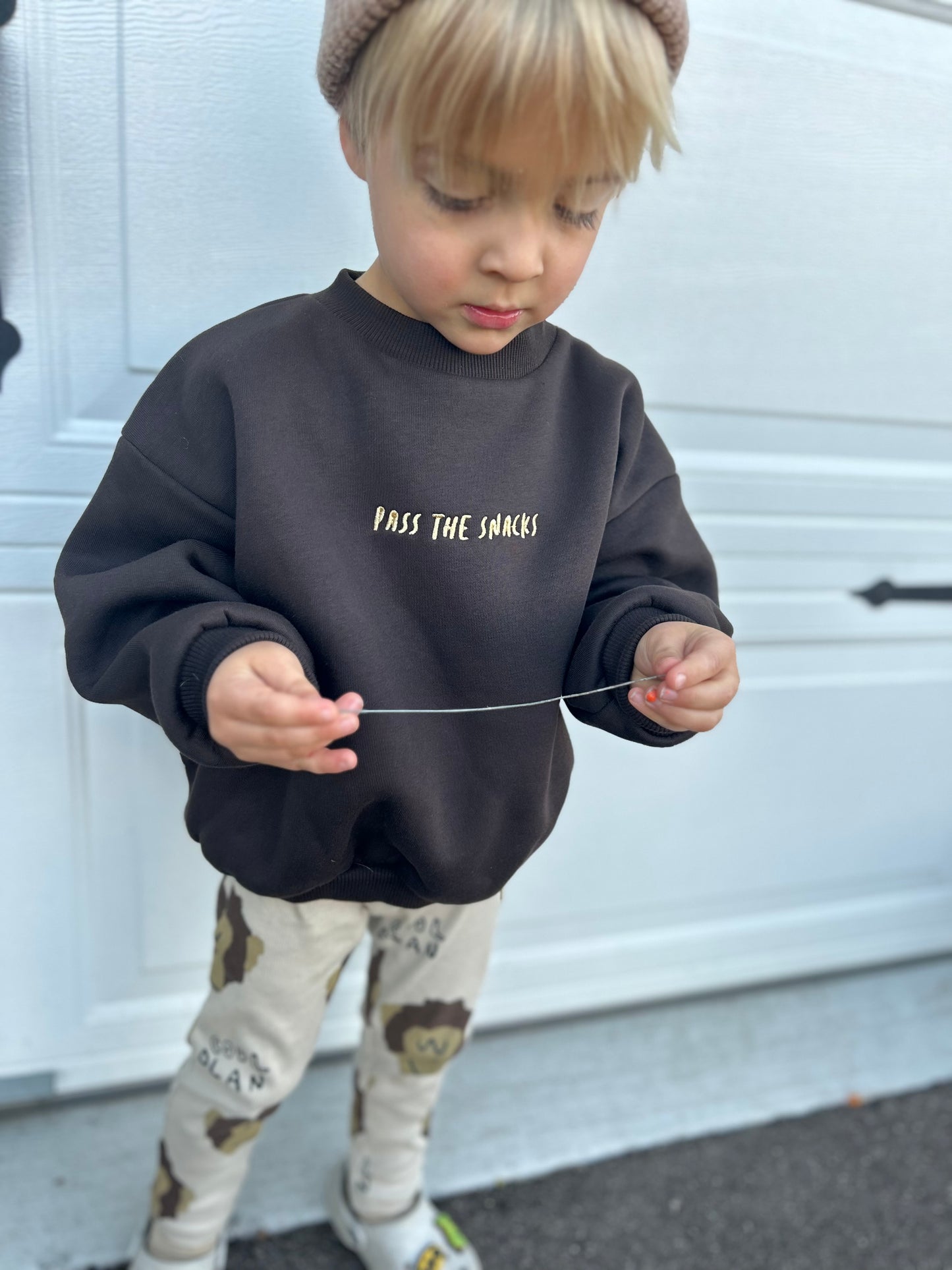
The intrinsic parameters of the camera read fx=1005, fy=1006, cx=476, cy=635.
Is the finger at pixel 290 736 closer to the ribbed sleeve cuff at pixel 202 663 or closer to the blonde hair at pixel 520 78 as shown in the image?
the ribbed sleeve cuff at pixel 202 663

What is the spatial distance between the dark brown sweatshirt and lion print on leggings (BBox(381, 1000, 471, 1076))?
206mm

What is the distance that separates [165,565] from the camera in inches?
31.4

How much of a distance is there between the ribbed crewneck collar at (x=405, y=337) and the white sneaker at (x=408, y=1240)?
101cm

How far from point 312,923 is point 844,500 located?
3.38 feet

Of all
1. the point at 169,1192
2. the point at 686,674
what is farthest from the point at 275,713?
the point at 169,1192

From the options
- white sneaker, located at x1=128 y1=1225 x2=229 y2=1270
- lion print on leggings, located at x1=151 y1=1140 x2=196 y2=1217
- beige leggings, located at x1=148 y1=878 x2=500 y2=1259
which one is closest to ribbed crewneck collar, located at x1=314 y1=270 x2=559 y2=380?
beige leggings, located at x1=148 y1=878 x2=500 y2=1259

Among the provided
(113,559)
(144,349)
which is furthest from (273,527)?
(144,349)

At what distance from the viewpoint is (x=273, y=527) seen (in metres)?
0.81

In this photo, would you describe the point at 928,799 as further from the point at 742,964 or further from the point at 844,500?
the point at 844,500

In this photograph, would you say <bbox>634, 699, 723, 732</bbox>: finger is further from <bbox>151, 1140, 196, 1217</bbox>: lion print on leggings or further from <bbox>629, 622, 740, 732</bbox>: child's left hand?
<bbox>151, 1140, 196, 1217</bbox>: lion print on leggings

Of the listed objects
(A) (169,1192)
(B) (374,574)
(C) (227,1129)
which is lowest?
(A) (169,1192)

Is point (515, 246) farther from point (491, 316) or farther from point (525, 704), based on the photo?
point (525, 704)

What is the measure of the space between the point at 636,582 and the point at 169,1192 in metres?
0.81

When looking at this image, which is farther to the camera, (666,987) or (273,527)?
(666,987)
